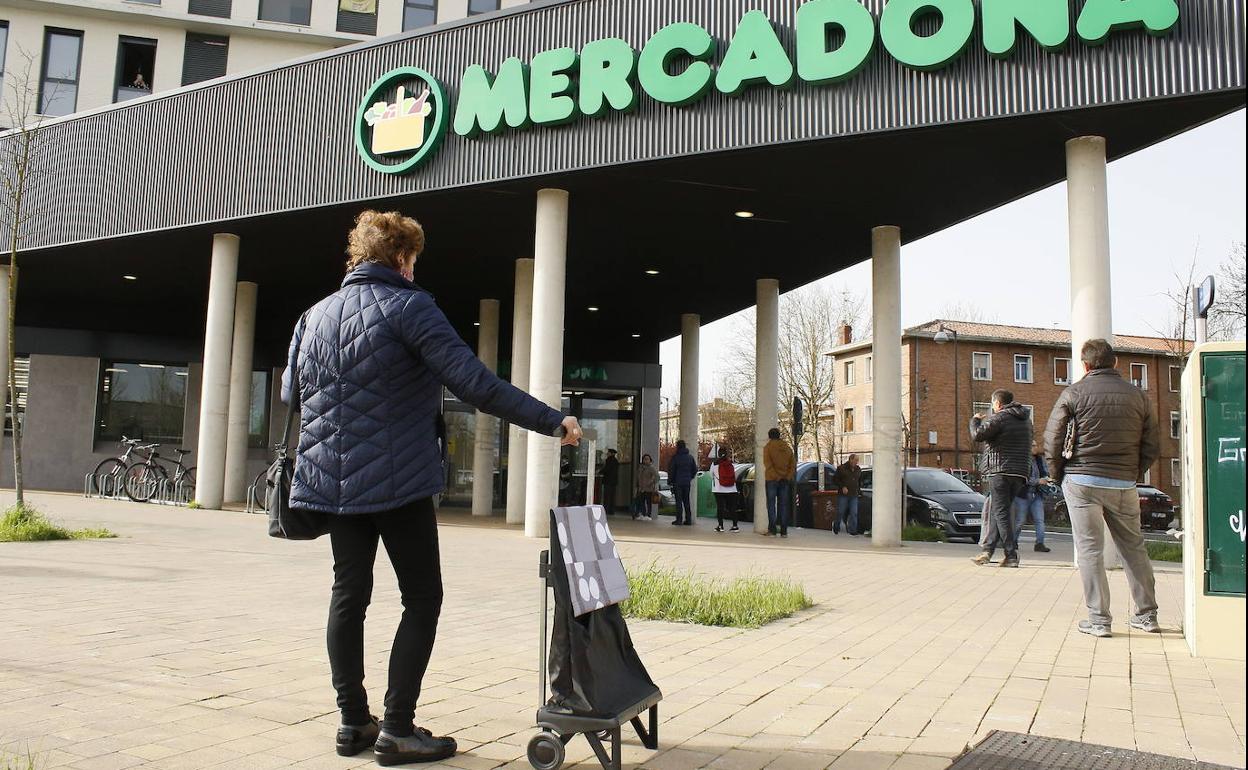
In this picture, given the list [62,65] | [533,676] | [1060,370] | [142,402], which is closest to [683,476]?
[533,676]

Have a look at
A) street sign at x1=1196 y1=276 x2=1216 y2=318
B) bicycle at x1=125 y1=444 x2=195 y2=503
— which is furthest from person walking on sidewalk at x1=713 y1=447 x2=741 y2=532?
street sign at x1=1196 y1=276 x2=1216 y2=318

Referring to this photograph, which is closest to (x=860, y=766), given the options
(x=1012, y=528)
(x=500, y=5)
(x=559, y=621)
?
(x=559, y=621)

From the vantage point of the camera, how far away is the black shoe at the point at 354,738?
10.8 feet

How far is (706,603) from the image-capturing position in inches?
258

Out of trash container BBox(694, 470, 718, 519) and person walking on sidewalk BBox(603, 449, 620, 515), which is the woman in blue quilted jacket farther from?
trash container BBox(694, 470, 718, 519)

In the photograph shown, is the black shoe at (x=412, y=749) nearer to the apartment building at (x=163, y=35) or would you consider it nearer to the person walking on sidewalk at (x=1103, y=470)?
the person walking on sidewalk at (x=1103, y=470)

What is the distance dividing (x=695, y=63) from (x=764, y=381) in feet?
25.7

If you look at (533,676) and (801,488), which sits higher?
(801,488)

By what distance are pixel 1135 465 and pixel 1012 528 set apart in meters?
5.17

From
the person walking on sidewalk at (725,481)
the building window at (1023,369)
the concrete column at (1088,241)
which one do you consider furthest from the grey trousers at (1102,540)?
the building window at (1023,369)

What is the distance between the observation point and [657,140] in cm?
1268

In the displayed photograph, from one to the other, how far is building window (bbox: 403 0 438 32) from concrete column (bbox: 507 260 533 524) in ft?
Answer: 49.4

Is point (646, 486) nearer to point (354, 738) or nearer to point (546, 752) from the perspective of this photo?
point (354, 738)

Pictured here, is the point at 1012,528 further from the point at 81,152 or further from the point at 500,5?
the point at 500,5
